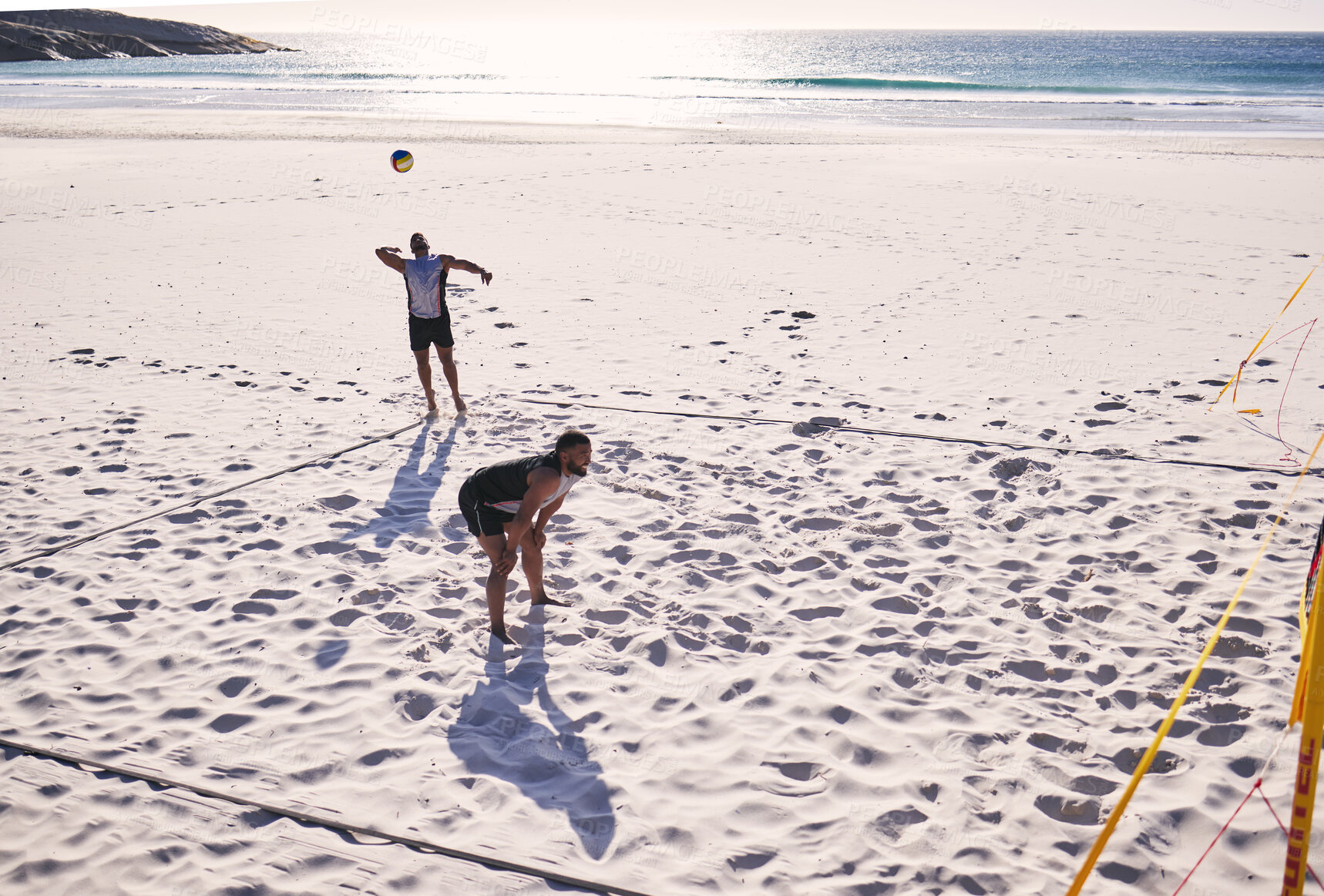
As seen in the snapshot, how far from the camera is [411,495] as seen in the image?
626cm

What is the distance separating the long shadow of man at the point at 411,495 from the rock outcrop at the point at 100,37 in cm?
10038

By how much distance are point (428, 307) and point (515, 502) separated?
3.59m

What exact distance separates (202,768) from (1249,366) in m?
8.95

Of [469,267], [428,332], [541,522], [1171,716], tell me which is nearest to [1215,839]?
[1171,716]

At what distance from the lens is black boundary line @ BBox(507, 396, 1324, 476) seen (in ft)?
20.9

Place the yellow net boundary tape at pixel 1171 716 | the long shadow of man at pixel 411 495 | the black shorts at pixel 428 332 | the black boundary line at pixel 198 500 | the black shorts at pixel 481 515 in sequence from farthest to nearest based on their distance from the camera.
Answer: the black shorts at pixel 428 332, the long shadow of man at pixel 411 495, the black boundary line at pixel 198 500, the black shorts at pixel 481 515, the yellow net boundary tape at pixel 1171 716

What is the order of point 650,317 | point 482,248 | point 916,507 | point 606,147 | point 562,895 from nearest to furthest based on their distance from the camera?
point 562,895 → point 916,507 → point 650,317 → point 482,248 → point 606,147

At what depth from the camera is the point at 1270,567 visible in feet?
17.0

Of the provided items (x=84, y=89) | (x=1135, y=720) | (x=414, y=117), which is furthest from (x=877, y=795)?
(x=84, y=89)

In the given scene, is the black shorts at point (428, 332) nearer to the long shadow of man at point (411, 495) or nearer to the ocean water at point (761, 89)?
the long shadow of man at point (411, 495)

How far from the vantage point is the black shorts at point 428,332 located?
7473mm

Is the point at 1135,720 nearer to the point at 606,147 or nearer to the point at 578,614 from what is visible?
the point at 578,614

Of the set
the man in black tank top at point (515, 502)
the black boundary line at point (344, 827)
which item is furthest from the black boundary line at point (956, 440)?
the black boundary line at point (344, 827)

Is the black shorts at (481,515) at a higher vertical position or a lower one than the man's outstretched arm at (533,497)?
lower
